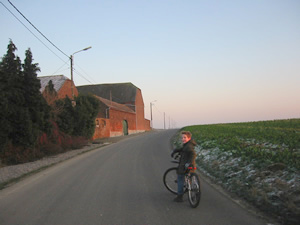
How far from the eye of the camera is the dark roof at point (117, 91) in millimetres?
63062

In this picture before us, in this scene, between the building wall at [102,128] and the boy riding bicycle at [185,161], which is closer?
the boy riding bicycle at [185,161]

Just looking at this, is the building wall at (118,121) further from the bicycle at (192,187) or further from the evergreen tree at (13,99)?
the bicycle at (192,187)

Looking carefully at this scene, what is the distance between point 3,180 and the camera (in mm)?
9195

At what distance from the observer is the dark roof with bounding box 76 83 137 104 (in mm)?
63062

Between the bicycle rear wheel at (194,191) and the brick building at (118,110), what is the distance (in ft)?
73.9

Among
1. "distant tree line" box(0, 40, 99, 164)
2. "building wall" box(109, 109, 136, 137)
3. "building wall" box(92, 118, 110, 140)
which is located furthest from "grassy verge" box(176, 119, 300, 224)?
"building wall" box(109, 109, 136, 137)

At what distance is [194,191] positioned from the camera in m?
5.58

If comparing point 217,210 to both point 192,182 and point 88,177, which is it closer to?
point 192,182

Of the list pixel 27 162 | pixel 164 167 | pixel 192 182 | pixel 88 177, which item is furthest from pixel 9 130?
pixel 192 182

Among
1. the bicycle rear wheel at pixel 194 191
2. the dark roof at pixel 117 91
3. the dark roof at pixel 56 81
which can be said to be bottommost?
the bicycle rear wheel at pixel 194 191

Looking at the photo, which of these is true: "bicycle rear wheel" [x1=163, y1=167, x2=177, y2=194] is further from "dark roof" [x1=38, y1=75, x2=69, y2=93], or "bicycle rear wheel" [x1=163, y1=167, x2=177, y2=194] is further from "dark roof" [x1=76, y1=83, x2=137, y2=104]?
"dark roof" [x1=76, y1=83, x2=137, y2=104]

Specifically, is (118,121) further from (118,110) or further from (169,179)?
(169,179)

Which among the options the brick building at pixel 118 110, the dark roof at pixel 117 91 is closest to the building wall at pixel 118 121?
the brick building at pixel 118 110

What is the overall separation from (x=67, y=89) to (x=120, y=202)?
31.6m
